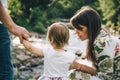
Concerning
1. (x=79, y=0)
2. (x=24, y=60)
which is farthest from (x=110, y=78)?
(x=79, y=0)

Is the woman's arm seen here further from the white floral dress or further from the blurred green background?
the blurred green background

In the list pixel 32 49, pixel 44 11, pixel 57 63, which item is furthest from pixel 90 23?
pixel 44 11

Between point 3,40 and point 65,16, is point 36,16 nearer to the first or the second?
point 65,16

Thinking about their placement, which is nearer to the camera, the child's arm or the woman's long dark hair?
the child's arm

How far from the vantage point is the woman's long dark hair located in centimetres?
365

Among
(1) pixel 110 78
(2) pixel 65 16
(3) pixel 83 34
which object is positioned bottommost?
(2) pixel 65 16

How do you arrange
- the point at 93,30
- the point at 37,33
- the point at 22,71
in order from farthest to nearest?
the point at 37,33, the point at 22,71, the point at 93,30

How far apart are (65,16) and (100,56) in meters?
24.3

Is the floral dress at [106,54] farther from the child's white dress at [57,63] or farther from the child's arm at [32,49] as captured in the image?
the child's arm at [32,49]

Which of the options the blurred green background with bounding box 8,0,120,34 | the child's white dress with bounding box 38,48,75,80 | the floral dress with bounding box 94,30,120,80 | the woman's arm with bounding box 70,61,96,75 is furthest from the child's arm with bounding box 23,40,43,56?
the blurred green background with bounding box 8,0,120,34

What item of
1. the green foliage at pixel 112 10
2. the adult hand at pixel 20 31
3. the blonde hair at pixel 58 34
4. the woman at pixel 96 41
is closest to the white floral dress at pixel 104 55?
the woman at pixel 96 41

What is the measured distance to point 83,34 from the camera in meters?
3.68

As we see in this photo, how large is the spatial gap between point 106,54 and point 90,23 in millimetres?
293

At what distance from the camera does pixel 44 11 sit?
2044 cm
